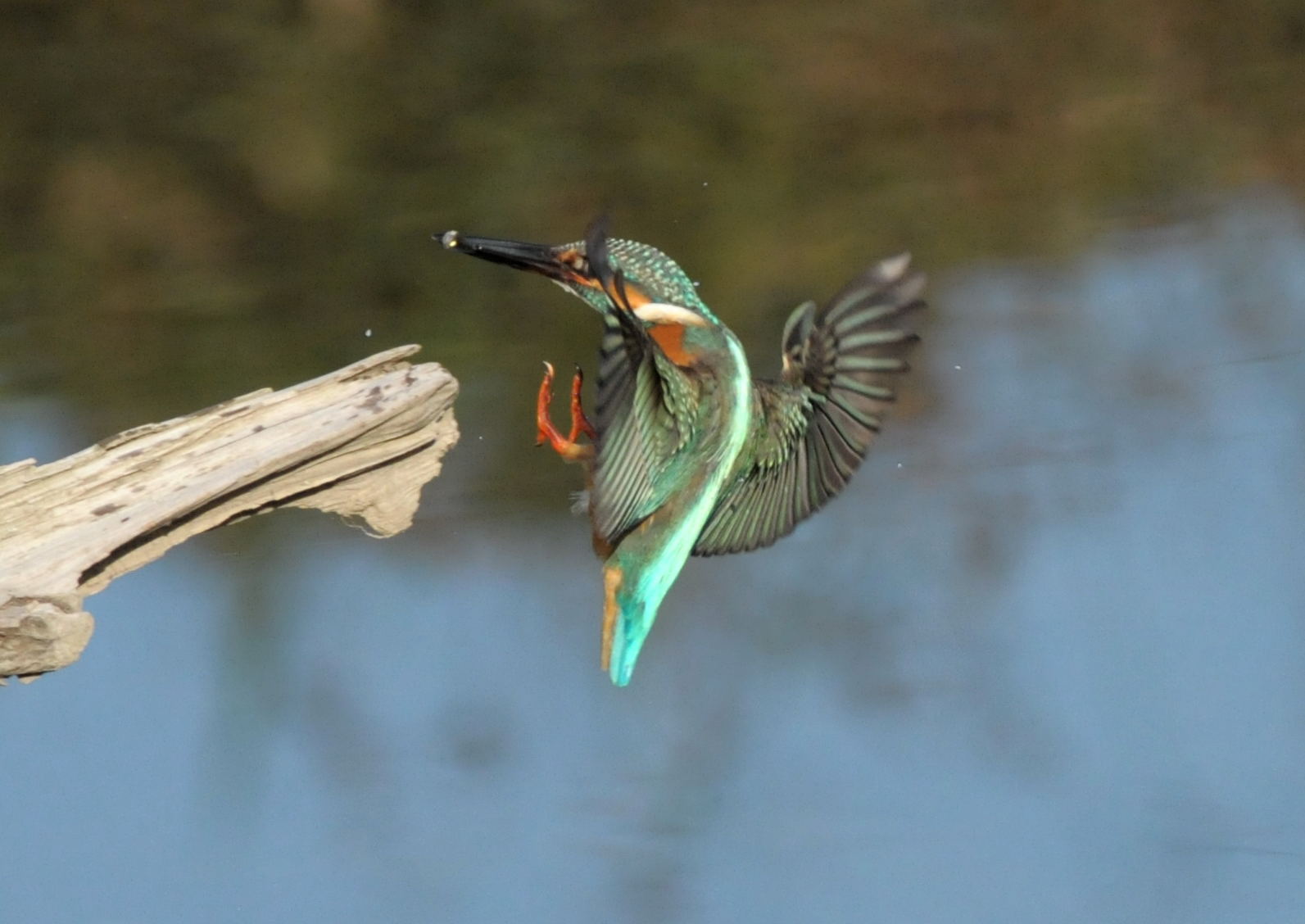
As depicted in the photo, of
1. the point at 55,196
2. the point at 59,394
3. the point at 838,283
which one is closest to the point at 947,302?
the point at 838,283

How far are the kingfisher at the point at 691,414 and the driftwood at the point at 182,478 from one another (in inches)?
5.9

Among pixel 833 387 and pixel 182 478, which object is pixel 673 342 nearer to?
pixel 833 387

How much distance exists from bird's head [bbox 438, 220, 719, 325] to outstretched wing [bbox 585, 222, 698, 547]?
0.10 m

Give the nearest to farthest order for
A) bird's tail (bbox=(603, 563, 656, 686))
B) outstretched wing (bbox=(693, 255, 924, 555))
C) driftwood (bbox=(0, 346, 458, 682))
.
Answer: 1. driftwood (bbox=(0, 346, 458, 682))
2. bird's tail (bbox=(603, 563, 656, 686))
3. outstretched wing (bbox=(693, 255, 924, 555))

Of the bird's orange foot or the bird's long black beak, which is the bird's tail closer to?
the bird's orange foot

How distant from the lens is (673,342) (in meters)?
1.64

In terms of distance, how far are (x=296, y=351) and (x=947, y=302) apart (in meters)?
1.12

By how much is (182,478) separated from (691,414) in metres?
0.43

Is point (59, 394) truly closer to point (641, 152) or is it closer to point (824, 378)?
point (641, 152)

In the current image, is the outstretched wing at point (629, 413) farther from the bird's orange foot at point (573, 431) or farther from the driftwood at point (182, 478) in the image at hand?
the driftwood at point (182, 478)

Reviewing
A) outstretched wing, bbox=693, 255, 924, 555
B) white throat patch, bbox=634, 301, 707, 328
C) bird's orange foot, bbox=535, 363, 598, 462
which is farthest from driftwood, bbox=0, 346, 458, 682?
outstretched wing, bbox=693, 255, 924, 555

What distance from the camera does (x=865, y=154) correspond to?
3.57 meters

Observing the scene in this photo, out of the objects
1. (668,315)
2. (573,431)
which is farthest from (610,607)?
(668,315)

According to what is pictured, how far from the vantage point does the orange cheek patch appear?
1617mm
